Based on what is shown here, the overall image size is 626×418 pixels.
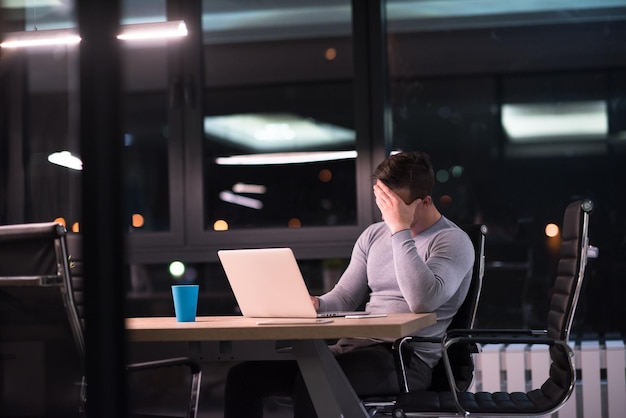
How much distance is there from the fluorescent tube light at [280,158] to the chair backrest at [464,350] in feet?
5.37

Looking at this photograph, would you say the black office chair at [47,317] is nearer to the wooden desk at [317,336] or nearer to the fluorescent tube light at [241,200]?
the wooden desk at [317,336]

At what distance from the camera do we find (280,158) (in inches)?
188

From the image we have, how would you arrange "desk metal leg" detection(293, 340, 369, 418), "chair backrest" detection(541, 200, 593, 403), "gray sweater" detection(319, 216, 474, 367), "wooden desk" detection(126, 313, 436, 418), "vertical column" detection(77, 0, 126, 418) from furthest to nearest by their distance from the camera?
1. "gray sweater" detection(319, 216, 474, 367)
2. "chair backrest" detection(541, 200, 593, 403)
3. "desk metal leg" detection(293, 340, 369, 418)
4. "wooden desk" detection(126, 313, 436, 418)
5. "vertical column" detection(77, 0, 126, 418)

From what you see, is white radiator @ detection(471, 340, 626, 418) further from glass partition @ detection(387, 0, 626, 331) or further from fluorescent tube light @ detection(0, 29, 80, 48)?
fluorescent tube light @ detection(0, 29, 80, 48)

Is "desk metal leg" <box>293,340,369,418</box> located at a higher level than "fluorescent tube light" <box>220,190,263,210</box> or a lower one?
lower

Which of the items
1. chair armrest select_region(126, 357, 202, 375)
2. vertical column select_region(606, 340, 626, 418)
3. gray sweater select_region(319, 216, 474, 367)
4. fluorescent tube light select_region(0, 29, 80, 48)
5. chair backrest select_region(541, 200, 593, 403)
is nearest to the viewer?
chair armrest select_region(126, 357, 202, 375)

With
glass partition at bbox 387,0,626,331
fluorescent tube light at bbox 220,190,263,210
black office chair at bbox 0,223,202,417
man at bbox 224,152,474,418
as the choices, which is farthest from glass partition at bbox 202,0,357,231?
black office chair at bbox 0,223,202,417

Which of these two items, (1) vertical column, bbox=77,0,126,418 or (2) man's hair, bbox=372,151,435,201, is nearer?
(1) vertical column, bbox=77,0,126,418

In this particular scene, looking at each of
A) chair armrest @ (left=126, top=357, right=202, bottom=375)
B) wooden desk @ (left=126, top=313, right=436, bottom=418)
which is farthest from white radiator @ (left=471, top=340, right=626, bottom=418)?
chair armrest @ (left=126, top=357, right=202, bottom=375)

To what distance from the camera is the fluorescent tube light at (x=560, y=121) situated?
466 cm

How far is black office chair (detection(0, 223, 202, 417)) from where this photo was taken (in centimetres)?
83

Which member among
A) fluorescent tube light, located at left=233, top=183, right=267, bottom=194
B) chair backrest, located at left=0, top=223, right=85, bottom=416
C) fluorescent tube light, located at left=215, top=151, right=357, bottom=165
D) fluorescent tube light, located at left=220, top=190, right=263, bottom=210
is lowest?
chair backrest, located at left=0, top=223, right=85, bottom=416

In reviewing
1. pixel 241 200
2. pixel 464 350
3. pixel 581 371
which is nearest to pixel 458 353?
pixel 464 350

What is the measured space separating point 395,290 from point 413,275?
38 centimetres
